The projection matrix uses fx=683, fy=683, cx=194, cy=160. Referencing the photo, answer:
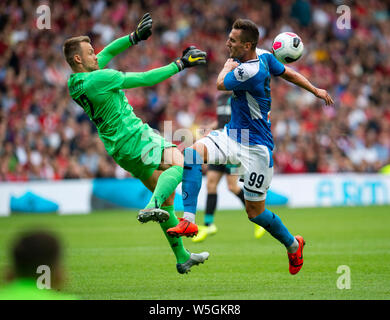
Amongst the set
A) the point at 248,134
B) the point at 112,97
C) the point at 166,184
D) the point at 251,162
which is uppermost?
the point at 112,97

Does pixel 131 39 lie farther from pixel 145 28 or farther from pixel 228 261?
pixel 228 261

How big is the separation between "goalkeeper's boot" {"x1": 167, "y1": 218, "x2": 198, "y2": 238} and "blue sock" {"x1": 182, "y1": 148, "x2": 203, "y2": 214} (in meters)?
0.32

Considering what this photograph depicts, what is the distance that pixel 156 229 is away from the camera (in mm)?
14227

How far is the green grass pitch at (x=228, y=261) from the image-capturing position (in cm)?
642

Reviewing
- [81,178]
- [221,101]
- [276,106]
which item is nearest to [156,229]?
[221,101]

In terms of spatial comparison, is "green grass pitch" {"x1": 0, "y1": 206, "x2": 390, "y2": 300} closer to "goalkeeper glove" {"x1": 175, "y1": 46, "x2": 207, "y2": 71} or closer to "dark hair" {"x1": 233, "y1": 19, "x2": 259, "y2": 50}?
"goalkeeper glove" {"x1": 175, "y1": 46, "x2": 207, "y2": 71}

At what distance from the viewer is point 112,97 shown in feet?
22.9

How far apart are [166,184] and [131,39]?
1.67 metres

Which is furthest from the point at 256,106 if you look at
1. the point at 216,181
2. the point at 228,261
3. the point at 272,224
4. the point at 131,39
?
the point at 216,181

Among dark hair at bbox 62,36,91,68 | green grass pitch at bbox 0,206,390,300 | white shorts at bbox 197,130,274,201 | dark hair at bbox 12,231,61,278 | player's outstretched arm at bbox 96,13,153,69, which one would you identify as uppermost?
player's outstretched arm at bbox 96,13,153,69

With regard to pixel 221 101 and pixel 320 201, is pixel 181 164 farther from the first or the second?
pixel 320 201

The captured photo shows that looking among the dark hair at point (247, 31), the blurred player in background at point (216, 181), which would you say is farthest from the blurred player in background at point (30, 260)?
the blurred player in background at point (216, 181)

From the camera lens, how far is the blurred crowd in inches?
744

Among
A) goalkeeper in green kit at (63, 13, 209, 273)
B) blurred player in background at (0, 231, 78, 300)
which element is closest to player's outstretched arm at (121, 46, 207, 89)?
goalkeeper in green kit at (63, 13, 209, 273)
